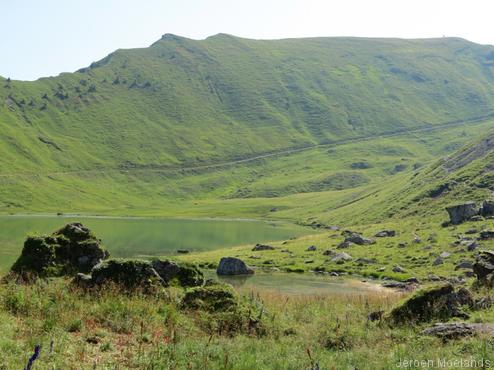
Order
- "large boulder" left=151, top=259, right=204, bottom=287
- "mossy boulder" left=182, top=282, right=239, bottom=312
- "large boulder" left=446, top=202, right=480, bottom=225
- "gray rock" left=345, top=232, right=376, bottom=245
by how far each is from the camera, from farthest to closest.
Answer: "gray rock" left=345, top=232, right=376, bottom=245
"large boulder" left=446, top=202, right=480, bottom=225
"large boulder" left=151, top=259, right=204, bottom=287
"mossy boulder" left=182, top=282, right=239, bottom=312

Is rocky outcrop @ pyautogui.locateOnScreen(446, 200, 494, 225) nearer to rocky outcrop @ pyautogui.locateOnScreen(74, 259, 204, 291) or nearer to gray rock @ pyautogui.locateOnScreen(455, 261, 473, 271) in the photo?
gray rock @ pyautogui.locateOnScreen(455, 261, 473, 271)

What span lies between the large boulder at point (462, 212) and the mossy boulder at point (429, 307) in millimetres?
79620

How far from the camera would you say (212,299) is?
67.7 ft

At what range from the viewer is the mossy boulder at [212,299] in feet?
66.5

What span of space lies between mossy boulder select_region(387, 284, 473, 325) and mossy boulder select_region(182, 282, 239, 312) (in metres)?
6.95

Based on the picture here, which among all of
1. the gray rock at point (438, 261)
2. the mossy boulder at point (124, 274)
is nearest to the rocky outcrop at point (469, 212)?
the gray rock at point (438, 261)

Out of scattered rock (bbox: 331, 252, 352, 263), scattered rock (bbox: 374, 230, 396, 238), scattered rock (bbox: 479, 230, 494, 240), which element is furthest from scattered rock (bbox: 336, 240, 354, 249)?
scattered rock (bbox: 479, 230, 494, 240)

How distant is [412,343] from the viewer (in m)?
17.0

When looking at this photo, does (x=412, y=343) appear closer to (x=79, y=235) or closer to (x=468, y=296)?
(x=468, y=296)

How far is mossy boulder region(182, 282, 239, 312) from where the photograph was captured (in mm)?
20281

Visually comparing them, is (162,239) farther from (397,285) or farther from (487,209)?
(397,285)

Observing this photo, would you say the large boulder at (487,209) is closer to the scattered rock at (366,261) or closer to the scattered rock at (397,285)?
the scattered rock at (366,261)

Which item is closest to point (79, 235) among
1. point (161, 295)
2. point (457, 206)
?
point (161, 295)

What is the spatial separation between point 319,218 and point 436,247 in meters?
109
